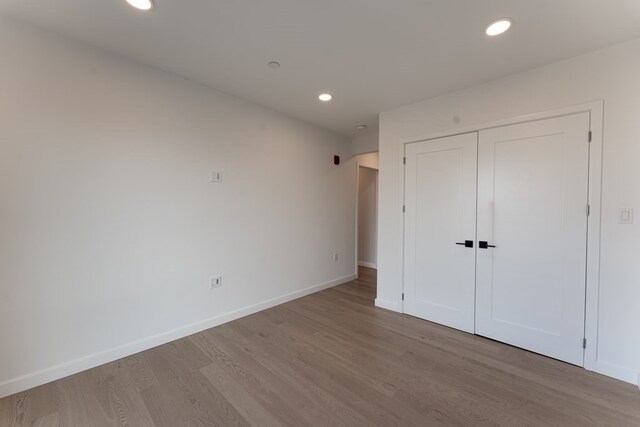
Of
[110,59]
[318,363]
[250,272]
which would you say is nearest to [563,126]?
[318,363]

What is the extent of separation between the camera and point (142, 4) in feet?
5.59


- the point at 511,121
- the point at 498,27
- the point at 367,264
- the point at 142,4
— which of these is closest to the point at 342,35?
the point at 498,27

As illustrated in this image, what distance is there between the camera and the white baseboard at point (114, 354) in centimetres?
188

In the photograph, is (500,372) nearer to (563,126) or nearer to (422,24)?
(563,126)

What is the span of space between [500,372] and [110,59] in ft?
13.5

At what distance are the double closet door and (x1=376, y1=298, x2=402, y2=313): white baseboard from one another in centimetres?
13

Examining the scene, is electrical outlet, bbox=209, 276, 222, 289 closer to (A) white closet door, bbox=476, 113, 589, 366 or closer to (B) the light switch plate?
(A) white closet door, bbox=476, 113, 589, 366

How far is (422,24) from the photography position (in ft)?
6.08

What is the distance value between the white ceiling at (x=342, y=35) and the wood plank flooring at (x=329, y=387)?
2.59m

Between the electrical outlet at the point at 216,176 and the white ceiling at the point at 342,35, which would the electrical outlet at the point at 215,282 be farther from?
the white ceiling at the point at 342,35

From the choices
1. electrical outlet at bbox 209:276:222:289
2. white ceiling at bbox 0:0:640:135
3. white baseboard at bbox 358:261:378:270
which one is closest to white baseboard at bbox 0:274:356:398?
electrical outlet at bbox 209:276:222:289

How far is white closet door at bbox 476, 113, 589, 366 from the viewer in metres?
2.23

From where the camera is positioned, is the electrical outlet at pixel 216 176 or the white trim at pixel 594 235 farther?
the electrical outlet at pixel 216 176

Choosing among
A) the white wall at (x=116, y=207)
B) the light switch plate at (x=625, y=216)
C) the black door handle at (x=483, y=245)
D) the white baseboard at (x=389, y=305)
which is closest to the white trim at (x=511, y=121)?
the light switch plate at (x=625, y=216)
